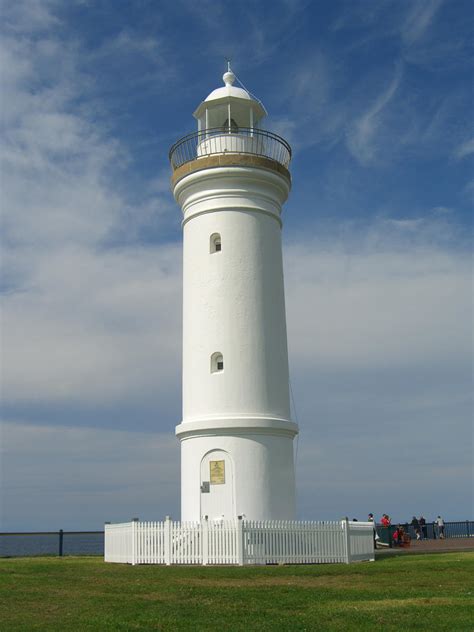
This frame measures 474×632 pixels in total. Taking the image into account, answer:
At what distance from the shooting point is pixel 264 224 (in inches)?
1024

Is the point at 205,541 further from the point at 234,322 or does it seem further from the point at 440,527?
the point at 440,527

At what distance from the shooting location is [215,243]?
26016 millimetres

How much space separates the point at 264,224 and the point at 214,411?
6326 mm

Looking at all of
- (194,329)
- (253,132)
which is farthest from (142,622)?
(253,132)

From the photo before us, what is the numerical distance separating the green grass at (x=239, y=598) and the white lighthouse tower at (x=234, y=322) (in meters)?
3.69

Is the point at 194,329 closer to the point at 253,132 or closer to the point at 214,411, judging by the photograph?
the point at 214,411

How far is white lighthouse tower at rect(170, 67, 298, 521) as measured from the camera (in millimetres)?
23812

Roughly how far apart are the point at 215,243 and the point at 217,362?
3.95 metres

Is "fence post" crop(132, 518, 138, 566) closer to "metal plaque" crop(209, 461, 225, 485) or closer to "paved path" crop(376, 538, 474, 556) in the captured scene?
"metal plaque" crop(209, 461, 225, 485)

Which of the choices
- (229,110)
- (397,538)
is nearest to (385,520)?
(397,538)

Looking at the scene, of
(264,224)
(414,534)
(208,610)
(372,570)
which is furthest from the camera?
(414,534)

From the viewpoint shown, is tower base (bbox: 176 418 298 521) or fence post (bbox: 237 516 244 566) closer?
fence post (bbox: 237 516 244 566)

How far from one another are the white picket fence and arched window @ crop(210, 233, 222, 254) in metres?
8.73

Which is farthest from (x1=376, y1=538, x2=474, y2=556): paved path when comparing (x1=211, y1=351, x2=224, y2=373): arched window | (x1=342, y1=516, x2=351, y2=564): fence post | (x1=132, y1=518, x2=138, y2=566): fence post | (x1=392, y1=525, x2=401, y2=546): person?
(x1=132, y1=518, x2=138, y2=566): fence post
